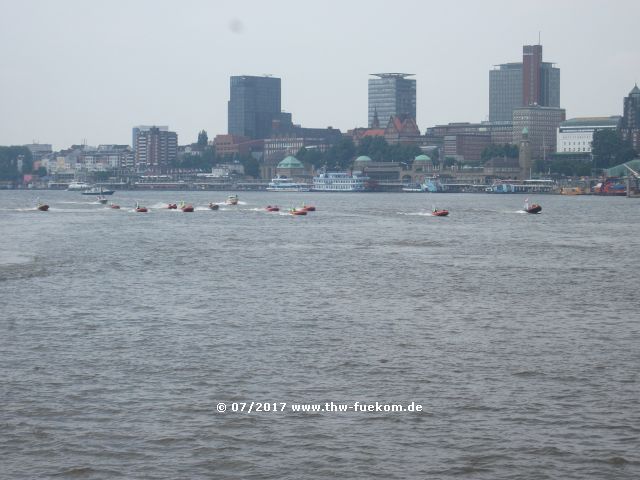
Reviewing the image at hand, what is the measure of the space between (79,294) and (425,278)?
19384 mm

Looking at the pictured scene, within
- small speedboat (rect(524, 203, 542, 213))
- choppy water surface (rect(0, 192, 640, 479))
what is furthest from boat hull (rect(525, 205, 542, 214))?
choppy water surface (rect(0, 192, 640, 479))

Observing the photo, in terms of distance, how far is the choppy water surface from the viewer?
28.4 metres

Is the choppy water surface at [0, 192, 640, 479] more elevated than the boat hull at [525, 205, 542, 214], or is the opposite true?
the boat hull at [525, 205, 542, 214]

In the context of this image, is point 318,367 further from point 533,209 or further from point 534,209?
point 533,209

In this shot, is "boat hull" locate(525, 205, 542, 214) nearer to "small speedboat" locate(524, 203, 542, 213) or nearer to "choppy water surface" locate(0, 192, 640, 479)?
"small speedboat" locate(524, 203, 542, 213)

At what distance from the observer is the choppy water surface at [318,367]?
93.3ft

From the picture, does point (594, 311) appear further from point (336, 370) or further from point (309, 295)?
point (336, 370)

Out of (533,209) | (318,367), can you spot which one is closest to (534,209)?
(533,209)

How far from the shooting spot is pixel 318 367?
3759cm

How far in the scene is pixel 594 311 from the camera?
51125mm

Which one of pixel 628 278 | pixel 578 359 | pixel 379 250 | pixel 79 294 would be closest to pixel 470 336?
pixel 578 359

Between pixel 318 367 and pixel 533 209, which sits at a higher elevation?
pixel 533 209

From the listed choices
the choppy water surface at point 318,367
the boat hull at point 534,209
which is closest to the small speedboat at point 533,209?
the boat hull at point 534,209

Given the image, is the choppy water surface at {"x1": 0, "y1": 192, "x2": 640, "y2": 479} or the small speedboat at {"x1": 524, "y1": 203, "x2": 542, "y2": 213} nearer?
the choppy water surface at {"x1": 0, "y1": 192, "x2": 640, "y2": 479}
